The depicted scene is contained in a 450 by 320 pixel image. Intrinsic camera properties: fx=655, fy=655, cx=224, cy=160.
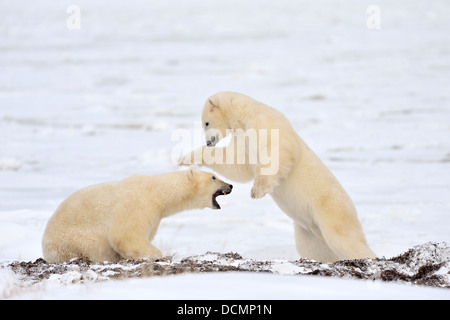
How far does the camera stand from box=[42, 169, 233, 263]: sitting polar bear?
4.43 m

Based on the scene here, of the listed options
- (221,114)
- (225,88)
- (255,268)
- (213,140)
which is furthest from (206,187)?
(225,88)

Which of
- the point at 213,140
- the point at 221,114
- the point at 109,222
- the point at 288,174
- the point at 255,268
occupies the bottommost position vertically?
the point at 255,268

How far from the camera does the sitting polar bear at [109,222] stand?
443cm

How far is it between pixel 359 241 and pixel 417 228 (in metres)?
1.65

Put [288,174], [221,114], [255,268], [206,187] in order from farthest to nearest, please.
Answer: [221,114] → [206,187] → [288,174] → [255,268]

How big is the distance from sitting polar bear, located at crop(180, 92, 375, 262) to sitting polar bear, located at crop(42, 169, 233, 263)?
0.67 meters

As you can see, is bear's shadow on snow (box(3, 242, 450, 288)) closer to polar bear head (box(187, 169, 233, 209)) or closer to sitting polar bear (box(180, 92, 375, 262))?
sitting polar bear (box(180, 92, 375, 262))

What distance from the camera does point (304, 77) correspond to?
17.1 meters

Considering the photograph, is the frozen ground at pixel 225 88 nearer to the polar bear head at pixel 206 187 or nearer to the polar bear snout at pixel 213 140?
the polar bear head at pixel 206 187

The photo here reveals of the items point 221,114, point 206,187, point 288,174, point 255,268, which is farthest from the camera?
point 221,114

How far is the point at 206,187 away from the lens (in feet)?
16.5

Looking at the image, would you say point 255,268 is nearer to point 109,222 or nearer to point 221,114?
point 109,222

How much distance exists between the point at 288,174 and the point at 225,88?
1043cm
